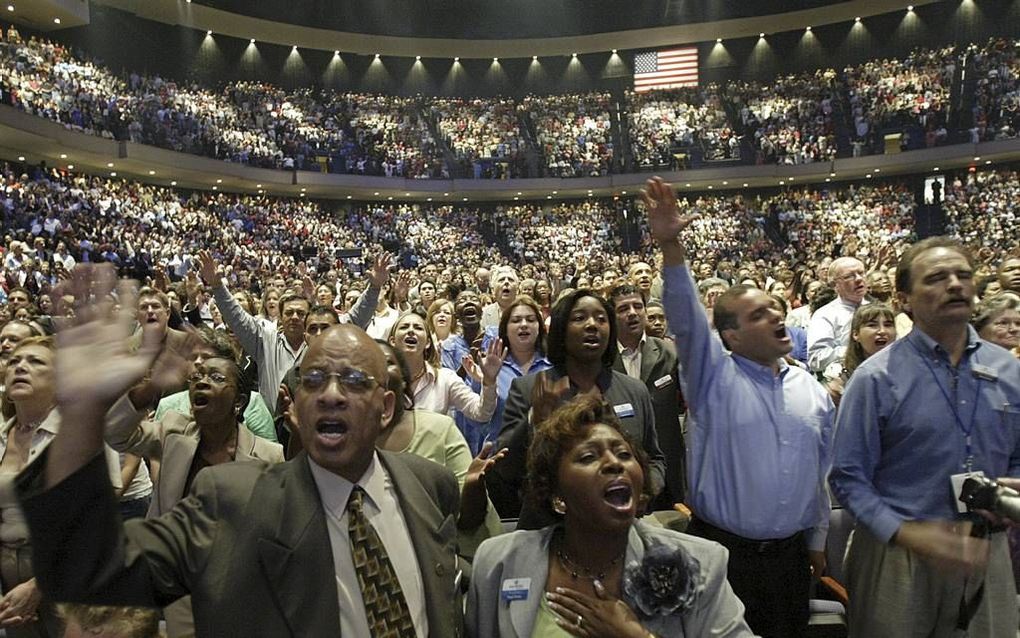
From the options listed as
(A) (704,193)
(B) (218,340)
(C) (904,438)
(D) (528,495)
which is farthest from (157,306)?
(A) (704,193)

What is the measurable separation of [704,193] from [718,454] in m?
27.2

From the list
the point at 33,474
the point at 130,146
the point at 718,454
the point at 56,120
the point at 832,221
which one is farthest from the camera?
the point at 832,221

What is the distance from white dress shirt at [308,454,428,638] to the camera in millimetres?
1560

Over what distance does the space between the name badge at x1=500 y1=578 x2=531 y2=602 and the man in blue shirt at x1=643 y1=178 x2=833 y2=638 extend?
920mm

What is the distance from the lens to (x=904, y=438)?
232cm

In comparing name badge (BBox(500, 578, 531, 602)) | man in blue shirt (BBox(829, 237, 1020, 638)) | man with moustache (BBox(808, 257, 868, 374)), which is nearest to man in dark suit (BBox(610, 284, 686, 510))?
man with moustache (BBox(808, 257, 868, 374))

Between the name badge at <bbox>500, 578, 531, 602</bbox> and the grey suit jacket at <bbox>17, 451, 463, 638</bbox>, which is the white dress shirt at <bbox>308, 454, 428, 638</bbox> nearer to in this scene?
the grey suit jacket at <bbox>17, 451, 463, 638</bbox>

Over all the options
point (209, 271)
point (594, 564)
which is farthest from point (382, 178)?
point (594, 564)

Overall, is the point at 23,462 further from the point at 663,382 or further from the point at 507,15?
the point at 507,15

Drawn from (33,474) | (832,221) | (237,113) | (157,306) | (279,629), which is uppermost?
(237,113)

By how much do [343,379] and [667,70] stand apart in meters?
30.1

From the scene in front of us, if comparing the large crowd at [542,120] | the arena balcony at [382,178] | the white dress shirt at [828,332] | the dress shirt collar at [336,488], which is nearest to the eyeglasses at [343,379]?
the dress shirt collar at [336,488]

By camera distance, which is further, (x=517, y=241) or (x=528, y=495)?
(x=517, y=241)

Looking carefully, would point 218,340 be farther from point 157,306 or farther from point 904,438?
point 904,438
